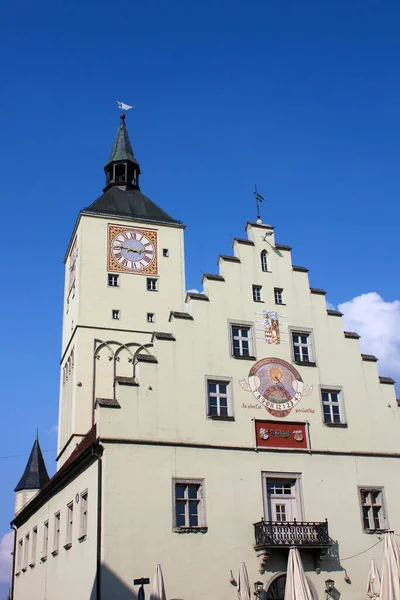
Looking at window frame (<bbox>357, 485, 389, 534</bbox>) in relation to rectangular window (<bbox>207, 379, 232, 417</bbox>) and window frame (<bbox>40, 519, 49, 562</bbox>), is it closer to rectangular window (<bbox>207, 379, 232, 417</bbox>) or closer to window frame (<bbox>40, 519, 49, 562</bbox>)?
rectangular window (<bbox>207, 379, 232, 417</bbox>)

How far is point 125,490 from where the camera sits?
71.7ft

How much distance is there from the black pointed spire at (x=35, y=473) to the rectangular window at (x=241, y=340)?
80.6ft

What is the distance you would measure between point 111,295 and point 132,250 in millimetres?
3345

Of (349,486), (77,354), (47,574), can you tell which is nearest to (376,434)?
(349,486)

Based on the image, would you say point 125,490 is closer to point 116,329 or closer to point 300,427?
point 300,427

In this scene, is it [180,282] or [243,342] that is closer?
[243,342]

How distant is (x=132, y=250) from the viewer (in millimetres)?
40031

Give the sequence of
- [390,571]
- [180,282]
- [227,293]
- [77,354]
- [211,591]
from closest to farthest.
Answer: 1. [390,571]
2. [211,591]
3. [227,293]
4. [77,354]
5. [180,282]

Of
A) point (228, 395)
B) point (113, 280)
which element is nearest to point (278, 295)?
point (228, 395)

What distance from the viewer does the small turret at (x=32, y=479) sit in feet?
146

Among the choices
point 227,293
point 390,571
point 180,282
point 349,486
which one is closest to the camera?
point 390,571

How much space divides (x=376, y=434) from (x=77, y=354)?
16233mm

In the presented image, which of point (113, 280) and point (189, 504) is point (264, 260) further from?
point (113, 280)

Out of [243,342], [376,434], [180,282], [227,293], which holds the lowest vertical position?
[376,434]
